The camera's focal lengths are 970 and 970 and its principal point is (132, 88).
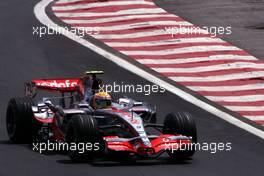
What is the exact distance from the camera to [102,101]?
18.5 m

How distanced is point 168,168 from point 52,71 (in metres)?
9.03

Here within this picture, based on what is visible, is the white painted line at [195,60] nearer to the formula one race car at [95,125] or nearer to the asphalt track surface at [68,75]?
the asphalt track surface at [68,75]

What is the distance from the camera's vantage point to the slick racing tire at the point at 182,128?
1766cm

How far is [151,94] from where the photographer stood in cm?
2406

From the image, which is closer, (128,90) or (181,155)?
(181,155)

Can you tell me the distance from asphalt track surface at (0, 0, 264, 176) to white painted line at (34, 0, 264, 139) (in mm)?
220

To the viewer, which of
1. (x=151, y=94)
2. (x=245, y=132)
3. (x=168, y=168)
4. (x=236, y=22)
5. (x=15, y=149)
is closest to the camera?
(x=168, y=168)

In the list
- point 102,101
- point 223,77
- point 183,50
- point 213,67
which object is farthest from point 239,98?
point 102,101

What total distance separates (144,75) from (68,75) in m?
1.98

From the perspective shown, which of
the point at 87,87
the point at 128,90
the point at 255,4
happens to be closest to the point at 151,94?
the point at 128,90

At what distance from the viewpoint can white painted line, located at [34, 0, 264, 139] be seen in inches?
852

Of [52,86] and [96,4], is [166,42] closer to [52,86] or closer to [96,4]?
[96,4]

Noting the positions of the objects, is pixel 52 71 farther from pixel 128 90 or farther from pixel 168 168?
pixel 168 168

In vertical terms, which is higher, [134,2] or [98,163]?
[134,2]
